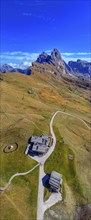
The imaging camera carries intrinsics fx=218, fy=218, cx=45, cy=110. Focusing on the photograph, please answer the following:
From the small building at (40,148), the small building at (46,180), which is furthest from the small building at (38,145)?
the small building at (46,180)

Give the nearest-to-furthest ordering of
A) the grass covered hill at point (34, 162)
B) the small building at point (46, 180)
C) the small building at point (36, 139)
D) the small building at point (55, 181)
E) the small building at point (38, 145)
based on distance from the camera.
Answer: the grass covered hill at point (34, 162) < the small building at point (55, 181) < the small building at point (46, 180) < the small building at point (38, 145) < the small building at point (36, 139)

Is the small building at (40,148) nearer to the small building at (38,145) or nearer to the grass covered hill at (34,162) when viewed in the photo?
the small building at (38,145)

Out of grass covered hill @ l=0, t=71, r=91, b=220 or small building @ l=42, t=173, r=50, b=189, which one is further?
small building @ l=42, t=173, r=50, b=189

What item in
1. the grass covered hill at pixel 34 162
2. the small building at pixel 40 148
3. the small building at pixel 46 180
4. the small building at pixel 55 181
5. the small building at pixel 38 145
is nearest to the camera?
the grass covered hill at pixel 34 162

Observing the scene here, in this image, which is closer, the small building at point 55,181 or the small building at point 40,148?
the small building at point 55,181

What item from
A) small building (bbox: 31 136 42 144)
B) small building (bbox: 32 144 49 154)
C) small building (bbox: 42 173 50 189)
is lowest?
small building (bbox: 42 173 50 189)

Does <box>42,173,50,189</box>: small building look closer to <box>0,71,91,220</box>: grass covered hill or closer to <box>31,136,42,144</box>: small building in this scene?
<box>0,71,91,220</box>: grass covered hill

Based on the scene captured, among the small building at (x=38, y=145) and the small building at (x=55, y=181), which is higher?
the small building at (x=38, y=145)

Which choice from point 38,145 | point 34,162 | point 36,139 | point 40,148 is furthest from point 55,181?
point 36,139

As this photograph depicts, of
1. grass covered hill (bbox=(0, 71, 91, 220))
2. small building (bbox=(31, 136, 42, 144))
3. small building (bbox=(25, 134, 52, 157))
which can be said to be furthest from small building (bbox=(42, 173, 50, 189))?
small building (bbox=(31, 136, 42, 144))

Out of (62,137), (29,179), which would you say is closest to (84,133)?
(62,137)

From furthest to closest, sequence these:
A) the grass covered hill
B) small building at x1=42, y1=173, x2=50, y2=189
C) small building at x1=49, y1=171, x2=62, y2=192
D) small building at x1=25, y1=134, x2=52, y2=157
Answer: small building at x1=25, y1=134, x2=52, y2=157 → small building at x1=42, y1=173, x2=50, y2=189 → small building at x1=49, y1=171, x2=62, y2=192 → the grass covered hill

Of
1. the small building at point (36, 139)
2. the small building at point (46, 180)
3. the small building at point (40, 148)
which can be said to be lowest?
the small building at point (46, 180)
